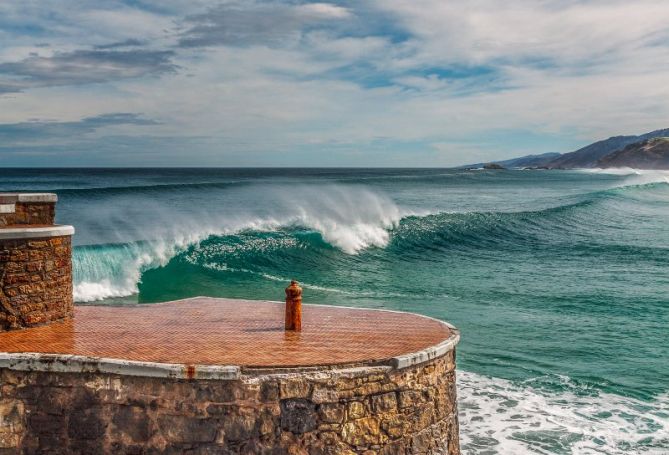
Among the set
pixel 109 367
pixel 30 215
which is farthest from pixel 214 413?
pixel 30 215

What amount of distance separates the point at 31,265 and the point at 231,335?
268 centimetres

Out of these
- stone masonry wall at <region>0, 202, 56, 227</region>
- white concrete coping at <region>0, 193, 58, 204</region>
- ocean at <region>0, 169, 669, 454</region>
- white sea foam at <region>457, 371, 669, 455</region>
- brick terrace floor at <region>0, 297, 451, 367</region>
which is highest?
white concrete coping at <region>0, 193, 58, 204</region>

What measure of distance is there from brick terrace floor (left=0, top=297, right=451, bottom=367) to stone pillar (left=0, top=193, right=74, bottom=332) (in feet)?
0.71

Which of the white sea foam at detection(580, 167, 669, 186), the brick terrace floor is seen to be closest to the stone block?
the brick terrace floor

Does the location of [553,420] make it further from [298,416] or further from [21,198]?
[21,198]

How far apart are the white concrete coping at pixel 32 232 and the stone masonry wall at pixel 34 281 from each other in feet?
0.19

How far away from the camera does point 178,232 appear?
33875 mm

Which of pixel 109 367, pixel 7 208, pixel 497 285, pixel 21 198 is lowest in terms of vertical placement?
pixel 497 285

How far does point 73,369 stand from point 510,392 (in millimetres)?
7499

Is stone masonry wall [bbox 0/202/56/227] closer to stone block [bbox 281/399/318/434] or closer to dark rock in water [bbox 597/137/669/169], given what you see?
stone block [bbox 281/399/318/434]

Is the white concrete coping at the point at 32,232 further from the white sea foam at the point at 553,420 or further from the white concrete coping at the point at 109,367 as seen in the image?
the white sea foam at the point at 553,420

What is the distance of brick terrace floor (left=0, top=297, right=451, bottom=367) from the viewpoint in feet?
24.2

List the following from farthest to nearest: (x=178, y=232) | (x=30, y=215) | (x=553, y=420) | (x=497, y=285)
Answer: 1. (x=178, y=232)
2. (x=497, y=285)
3. (x=553, y=420)
4. (x=30, y=215)

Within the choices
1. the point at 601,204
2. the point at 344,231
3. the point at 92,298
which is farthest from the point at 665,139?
the point at 92,298
